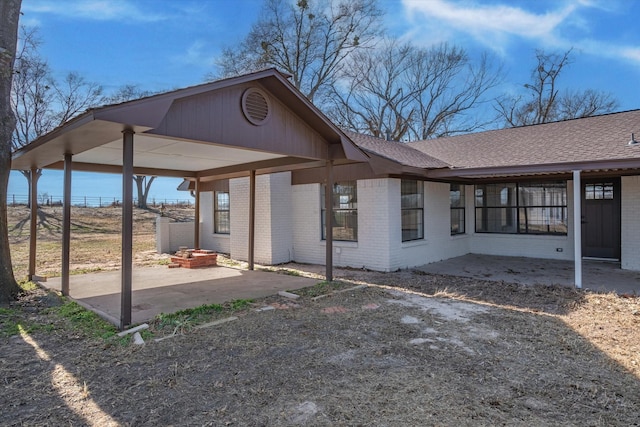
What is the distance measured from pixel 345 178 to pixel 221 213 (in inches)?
221

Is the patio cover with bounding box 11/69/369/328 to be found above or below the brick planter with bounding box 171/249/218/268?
above

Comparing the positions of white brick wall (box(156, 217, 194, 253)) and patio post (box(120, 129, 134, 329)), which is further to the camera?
white brick wall (box(156, 217, 194, 253))

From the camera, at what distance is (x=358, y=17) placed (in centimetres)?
2348

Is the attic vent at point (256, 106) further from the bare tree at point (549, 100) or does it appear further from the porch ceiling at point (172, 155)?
the bare tree at point (549, 100)

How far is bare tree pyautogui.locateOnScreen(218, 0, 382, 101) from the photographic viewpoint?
23250 millimetres

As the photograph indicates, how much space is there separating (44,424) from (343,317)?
11.6 ft

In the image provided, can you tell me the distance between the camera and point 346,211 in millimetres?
10008

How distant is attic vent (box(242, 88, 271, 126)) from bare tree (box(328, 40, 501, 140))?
20519 millimetres

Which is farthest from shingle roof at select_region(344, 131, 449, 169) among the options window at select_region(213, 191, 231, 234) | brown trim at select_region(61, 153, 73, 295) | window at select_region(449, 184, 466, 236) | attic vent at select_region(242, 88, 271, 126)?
brown trim at select_region(61, 153, 73, 295)

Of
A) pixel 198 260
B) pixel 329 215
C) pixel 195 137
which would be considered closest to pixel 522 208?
pixel 329 215

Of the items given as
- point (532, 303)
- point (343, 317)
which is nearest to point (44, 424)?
point (343, 317)

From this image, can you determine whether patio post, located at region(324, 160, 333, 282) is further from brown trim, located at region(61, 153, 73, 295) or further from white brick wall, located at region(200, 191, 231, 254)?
white brick wall, located at region(200, 191, 231, 254)

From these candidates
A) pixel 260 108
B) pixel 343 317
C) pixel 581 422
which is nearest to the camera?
pixel 581 422

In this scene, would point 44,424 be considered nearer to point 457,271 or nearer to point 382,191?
point 382,191
